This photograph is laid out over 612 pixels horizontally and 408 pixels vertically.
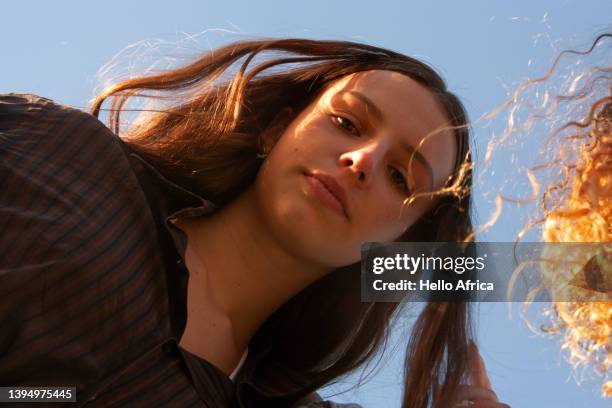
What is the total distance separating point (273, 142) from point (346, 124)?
31cm

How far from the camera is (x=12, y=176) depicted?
199 centimetres

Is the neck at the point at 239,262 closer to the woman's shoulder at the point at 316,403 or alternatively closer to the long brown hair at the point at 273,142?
the long brown hair at the point at 273,142

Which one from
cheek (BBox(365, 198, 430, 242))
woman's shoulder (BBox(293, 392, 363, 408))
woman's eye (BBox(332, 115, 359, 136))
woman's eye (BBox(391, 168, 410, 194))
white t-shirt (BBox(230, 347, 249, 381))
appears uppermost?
woman's eye (BBox(332, 115, 359, 136))

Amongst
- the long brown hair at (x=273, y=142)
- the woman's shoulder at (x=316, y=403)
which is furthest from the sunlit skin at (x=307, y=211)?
the woman's shoulder at (x=316, y=403)

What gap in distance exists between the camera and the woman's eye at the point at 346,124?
2.54 m

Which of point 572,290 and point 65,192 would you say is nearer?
point 65,192

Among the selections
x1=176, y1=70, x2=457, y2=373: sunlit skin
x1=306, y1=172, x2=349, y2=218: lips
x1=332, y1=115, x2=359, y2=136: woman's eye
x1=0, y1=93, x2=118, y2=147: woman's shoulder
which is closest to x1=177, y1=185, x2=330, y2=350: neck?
x1=176, y1=70, x2=457, y2=373: sunlit skin

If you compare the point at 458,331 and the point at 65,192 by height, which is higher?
the point at 65,192

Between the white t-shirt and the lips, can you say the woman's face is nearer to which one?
the lips

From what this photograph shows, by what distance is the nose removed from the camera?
242 cm

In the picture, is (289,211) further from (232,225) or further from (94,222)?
(94,222)

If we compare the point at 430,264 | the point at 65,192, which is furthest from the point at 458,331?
the point at 65,192

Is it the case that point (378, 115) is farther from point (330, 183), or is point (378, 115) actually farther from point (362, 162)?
point (330, 183)

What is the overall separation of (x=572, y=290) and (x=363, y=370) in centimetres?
86
